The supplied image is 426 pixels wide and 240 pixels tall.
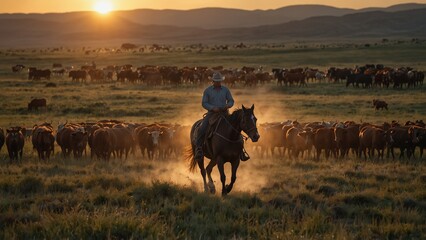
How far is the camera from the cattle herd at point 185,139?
59.5 feet

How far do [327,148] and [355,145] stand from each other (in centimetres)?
100

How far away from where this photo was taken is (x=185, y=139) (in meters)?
20.1

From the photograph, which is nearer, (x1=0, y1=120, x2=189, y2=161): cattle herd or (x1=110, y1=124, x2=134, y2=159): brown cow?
(x1=0, y1=120, x2=189, y2=161): cattle herd

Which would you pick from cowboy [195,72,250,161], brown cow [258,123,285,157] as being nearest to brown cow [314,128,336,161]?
brown cow [258,123,285,157]

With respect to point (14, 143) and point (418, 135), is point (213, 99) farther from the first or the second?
point (418, 135)

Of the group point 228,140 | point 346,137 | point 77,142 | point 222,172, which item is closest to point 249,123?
point 228,140

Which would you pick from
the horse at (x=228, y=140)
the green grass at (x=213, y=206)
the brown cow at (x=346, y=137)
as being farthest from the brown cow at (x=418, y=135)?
the horse at (x=228, y=140)

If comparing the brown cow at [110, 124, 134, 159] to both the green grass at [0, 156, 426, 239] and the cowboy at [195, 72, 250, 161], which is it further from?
the cowboy at [195, 72, 250, 161]

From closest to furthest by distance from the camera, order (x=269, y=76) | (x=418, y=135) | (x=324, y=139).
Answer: (x=418, y=135) → (x=324, y=139) → (x=269, y=76)

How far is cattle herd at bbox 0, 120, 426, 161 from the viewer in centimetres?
1814

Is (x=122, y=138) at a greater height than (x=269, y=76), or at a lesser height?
lesser

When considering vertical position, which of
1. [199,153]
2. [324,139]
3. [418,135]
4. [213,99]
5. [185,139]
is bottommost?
[185,139]

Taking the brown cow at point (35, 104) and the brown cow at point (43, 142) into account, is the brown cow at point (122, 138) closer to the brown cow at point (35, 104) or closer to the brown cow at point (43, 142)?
the brown cow at point (43, 142)

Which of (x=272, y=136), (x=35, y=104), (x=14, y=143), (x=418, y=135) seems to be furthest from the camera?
(x=35, y=104)
